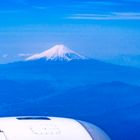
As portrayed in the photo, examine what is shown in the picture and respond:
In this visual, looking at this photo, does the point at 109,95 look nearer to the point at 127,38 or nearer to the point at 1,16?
the point at 127,38

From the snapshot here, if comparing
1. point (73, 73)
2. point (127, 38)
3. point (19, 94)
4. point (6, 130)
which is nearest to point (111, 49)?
point (127, 38)

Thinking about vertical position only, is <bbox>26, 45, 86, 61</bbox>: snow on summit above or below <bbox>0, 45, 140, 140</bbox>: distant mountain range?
above

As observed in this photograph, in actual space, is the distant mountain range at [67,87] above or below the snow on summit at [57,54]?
below

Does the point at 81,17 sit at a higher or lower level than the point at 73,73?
higher

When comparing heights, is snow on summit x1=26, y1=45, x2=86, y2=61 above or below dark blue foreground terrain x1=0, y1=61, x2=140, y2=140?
above

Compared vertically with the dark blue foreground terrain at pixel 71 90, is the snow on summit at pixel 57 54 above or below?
above

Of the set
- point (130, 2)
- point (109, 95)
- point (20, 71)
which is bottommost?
point (109, 95)

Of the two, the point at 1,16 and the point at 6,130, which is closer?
the point at 6,130
